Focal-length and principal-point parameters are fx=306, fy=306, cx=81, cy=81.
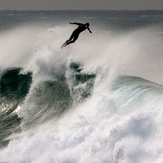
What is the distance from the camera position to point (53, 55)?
1706cm

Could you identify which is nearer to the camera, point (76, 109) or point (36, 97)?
point (76, 109)

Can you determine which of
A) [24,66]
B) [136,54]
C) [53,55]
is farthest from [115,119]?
[136,54]

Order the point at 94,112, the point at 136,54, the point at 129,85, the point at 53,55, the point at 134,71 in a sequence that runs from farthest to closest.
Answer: the point at 136,54 < the point at 134,71 < the point at 53,55 < the point at 129,85 < the point at 94,112

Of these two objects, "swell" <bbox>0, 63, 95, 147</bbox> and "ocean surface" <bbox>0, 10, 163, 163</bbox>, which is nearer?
"ocean surface" <bbox>0, 10, 163, 163</bbox>

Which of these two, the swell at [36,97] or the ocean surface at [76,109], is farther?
the swell at [36,97]

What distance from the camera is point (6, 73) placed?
56.5 ft

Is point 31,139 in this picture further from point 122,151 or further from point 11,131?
point 122,151

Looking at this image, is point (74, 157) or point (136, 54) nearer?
point (74, 157)

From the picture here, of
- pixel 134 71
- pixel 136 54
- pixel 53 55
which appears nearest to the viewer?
pixel 53 55

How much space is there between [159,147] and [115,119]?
2.02 meters

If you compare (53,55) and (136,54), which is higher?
(53,55)

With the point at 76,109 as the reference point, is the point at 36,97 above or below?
below

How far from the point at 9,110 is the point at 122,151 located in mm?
6529

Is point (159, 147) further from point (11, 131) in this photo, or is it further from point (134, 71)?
point (134, 71)
